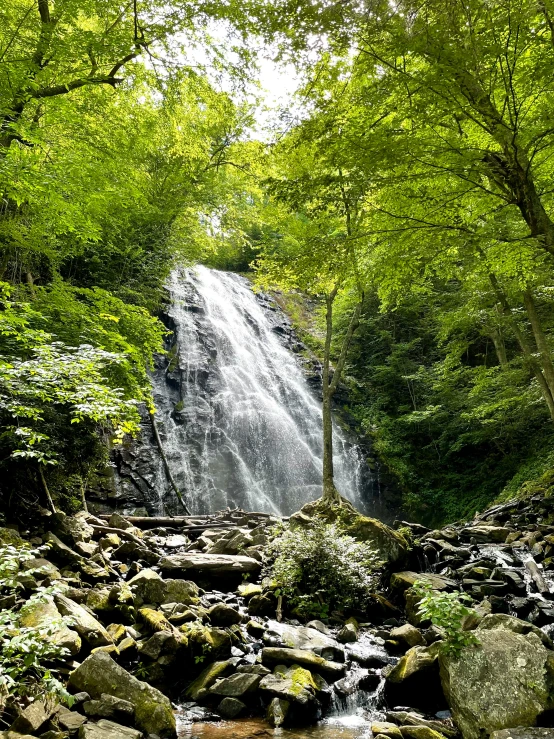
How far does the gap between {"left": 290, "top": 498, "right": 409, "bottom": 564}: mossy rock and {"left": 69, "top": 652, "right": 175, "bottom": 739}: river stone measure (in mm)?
4688

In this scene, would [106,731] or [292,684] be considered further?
[292,684]

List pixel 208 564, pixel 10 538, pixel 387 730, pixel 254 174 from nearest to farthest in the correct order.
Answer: pixel 387 730 → pixel 10 538 → pixel 208 564 → pixel 254 174

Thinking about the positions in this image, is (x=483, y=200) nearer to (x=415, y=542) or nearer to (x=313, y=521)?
(x=313, y=521)

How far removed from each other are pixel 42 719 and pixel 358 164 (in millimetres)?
5439

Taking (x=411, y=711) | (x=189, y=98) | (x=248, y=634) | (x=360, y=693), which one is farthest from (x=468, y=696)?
(x=189, y=98)

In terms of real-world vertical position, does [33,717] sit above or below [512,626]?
above

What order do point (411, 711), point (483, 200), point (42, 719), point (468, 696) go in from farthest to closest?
1. point (483, 200)
2. point (411, 711)
3. point (468, 696)
4. point (42, 719)

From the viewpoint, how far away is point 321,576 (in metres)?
6.80

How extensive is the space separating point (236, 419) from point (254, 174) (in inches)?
348

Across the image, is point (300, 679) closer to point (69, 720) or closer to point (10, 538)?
point (69, 720)

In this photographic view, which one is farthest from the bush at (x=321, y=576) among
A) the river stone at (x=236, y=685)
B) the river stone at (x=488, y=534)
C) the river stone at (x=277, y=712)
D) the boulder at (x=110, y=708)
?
the river stone at (x=488, y=534)

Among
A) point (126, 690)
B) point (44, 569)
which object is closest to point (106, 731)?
point (126, 690)

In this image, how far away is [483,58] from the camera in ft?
12.3

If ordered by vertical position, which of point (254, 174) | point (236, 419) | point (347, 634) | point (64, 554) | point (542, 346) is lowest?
point (347, 634)
